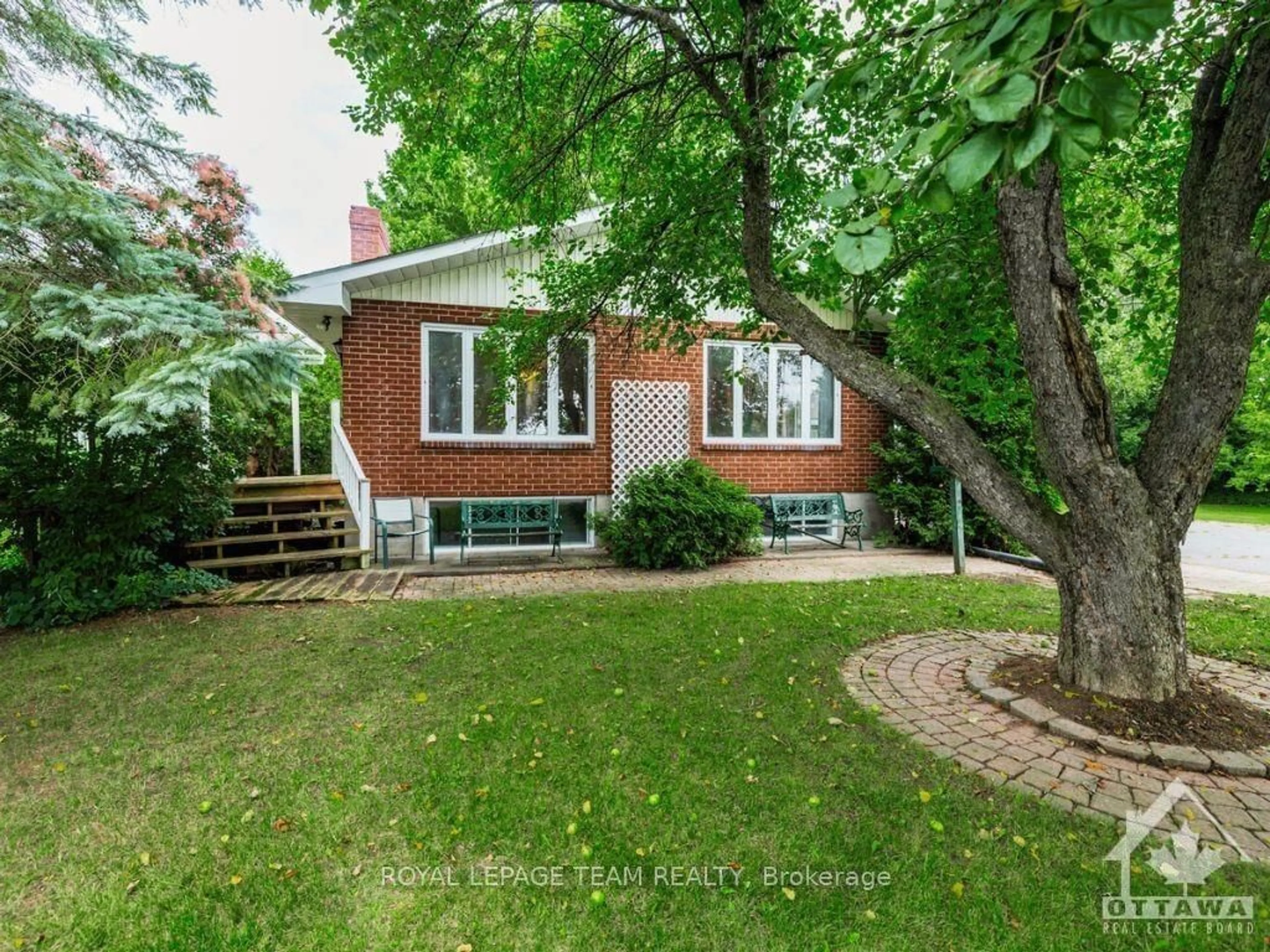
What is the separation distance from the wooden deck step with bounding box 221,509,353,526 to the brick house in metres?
0.90

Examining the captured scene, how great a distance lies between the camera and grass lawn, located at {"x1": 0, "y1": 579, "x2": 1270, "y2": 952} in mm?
2010

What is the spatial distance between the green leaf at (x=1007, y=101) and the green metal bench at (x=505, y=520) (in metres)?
7.76

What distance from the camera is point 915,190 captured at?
1.46 metres

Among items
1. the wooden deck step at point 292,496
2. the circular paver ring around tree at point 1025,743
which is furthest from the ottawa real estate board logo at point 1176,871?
the wooden deck step at point 292,496

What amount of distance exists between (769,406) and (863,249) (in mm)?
9348

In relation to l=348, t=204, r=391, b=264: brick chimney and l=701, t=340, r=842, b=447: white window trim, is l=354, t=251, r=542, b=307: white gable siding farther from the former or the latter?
l=701, t=340, r=842, b=447: white window trim

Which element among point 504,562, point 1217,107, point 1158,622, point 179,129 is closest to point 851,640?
point 1158,622

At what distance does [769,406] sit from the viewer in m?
10.5

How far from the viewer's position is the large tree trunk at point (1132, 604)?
133 inches

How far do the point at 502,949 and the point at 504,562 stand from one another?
21.5ft

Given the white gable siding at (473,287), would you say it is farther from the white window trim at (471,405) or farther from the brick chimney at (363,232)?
the brick chimney at (363,232)

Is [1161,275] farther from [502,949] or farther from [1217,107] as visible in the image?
[502,949]

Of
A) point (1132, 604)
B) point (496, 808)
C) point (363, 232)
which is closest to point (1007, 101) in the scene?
point (496, 808)

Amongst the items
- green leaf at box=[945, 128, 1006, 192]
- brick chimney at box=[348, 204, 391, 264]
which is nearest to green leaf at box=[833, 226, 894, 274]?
green leaf at box=[945, 128, 1006, 192]
